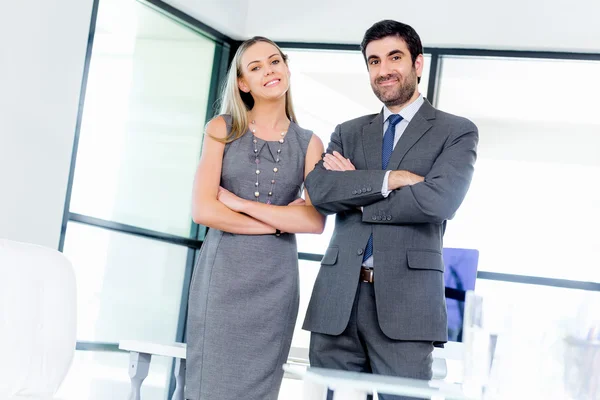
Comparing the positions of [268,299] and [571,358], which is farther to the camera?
[268,299]

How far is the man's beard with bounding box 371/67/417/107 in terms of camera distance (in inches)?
111

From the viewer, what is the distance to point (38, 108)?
12.8 feet

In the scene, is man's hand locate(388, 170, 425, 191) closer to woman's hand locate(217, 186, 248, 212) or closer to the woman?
the woman

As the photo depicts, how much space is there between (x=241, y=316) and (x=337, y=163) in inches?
23.0

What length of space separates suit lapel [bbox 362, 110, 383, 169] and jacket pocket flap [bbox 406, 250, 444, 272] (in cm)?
34

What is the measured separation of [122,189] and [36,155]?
2.94ft

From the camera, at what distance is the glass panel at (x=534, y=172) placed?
494 cm

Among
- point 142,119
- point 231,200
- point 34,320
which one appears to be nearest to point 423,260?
point 231,200

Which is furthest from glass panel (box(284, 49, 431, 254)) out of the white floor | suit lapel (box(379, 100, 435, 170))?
suit lapel (box(379, 100, 435, 170))

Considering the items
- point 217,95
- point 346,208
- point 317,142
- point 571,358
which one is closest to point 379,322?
point 346,208

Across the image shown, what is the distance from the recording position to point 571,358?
1.56m

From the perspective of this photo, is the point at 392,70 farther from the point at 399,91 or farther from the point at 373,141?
the point at 373,141

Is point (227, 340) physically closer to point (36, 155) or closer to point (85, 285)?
point (36, 155)

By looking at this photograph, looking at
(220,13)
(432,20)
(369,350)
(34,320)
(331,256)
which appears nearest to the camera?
(34,320)
